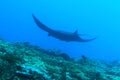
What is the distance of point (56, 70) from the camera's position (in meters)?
7.13

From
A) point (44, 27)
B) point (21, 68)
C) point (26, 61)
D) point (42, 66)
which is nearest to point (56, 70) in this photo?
point (42, 66)

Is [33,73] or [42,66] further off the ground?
[42,66]

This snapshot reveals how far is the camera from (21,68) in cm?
602

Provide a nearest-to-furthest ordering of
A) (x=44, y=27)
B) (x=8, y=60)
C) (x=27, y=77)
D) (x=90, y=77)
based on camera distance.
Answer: (x=27, y=77) < (x=8, y=60) < (x=90, y=77) < (x=44, y=27)

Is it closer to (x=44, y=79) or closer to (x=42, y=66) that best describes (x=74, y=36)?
(x=42, y=66)

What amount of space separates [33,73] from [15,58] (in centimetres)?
77

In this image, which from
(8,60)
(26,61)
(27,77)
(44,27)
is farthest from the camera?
(44,27)

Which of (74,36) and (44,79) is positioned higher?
(74,36)

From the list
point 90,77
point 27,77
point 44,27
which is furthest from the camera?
point 44,27

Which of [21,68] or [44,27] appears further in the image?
[44,27]

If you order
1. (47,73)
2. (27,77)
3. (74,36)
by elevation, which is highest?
(74,36)

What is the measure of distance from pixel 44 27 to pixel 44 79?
20.9 ft

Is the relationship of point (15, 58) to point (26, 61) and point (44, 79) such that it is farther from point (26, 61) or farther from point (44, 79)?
point (44, 79)

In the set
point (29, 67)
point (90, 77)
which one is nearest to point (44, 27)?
point (90, 77)
